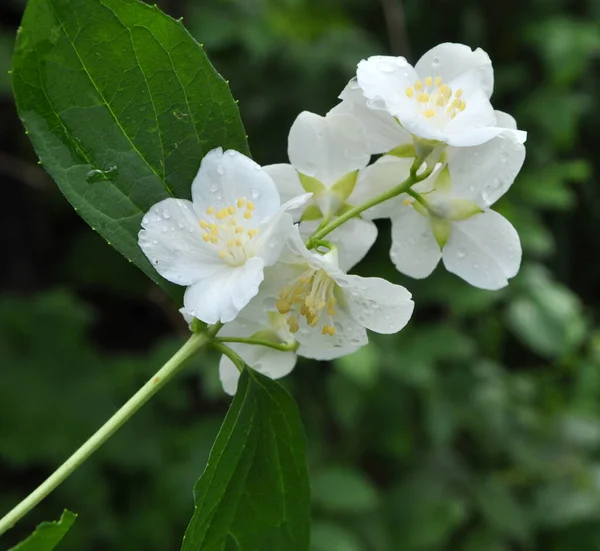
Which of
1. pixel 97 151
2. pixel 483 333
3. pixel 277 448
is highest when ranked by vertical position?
pixel 97 151

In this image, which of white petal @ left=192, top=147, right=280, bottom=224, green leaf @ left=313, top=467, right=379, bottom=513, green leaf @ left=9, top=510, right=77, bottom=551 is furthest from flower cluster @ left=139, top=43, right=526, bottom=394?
green leaf @ left=313, top=467, right=379, bottom=513

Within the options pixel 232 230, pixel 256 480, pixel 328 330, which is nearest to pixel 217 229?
pixel 232 230

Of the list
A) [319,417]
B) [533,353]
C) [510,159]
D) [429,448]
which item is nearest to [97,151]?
[510,159]

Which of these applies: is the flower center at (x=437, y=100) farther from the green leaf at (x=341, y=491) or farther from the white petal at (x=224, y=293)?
the green leaf at (x=341, y=491)

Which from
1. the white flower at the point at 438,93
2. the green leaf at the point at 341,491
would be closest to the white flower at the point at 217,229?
the white flower at the point at 438,93

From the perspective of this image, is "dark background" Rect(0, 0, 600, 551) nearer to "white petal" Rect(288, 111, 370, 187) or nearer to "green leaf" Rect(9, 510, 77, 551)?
"white petal" Rect(288, 111, 370, 187)

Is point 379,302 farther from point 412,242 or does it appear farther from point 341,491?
point 341,491

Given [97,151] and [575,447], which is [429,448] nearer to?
[575,447]
